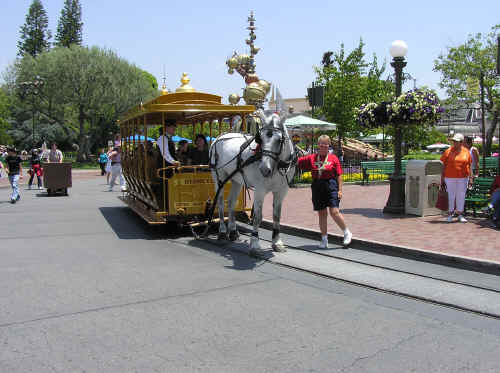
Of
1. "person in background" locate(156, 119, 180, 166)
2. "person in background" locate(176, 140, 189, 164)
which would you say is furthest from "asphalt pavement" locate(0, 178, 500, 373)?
"person in background" locate(176, 140, 189, 164)

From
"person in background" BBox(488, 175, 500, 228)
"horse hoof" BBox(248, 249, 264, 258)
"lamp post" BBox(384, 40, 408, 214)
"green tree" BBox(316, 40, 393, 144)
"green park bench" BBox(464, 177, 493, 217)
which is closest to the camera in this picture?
"horse hoof" BBox(248, 249, 264, 258)

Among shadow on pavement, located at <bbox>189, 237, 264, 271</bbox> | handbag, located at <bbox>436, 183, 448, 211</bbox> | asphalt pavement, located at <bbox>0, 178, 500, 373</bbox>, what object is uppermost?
handbag, located at <bbox>436, 183, 448, 211</bbox>

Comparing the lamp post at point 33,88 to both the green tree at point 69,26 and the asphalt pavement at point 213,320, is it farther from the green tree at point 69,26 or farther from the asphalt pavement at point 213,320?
the asphalt pavement at point 213,320

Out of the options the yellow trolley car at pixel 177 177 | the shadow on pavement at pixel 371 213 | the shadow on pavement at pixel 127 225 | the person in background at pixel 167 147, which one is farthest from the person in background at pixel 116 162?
the shadow on pavement at pixel 371 213

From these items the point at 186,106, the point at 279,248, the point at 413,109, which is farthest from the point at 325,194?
the point at 413,109

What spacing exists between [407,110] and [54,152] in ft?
49.0

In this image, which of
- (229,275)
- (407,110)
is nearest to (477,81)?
(407,110)

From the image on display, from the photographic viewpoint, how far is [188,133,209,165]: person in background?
10.9m

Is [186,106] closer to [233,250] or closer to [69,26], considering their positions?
[233,250]

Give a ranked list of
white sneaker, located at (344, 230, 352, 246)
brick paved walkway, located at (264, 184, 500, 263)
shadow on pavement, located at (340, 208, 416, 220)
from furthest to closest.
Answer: shadow on pavement, located at (340, 208, 416, 220) < white sneaker, located at (344, 230, 352, 246) < brick paved walkway, located at (264, 184, 500, 263)

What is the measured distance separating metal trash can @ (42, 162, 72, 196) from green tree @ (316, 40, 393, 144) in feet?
59.7

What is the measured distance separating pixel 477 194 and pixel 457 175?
130cm

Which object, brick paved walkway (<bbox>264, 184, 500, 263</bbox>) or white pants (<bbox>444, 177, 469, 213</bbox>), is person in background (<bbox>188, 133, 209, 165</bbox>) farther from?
white pants (<bbox>444, 177, 469, 213</bbox>)

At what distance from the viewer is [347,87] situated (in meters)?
31.9
